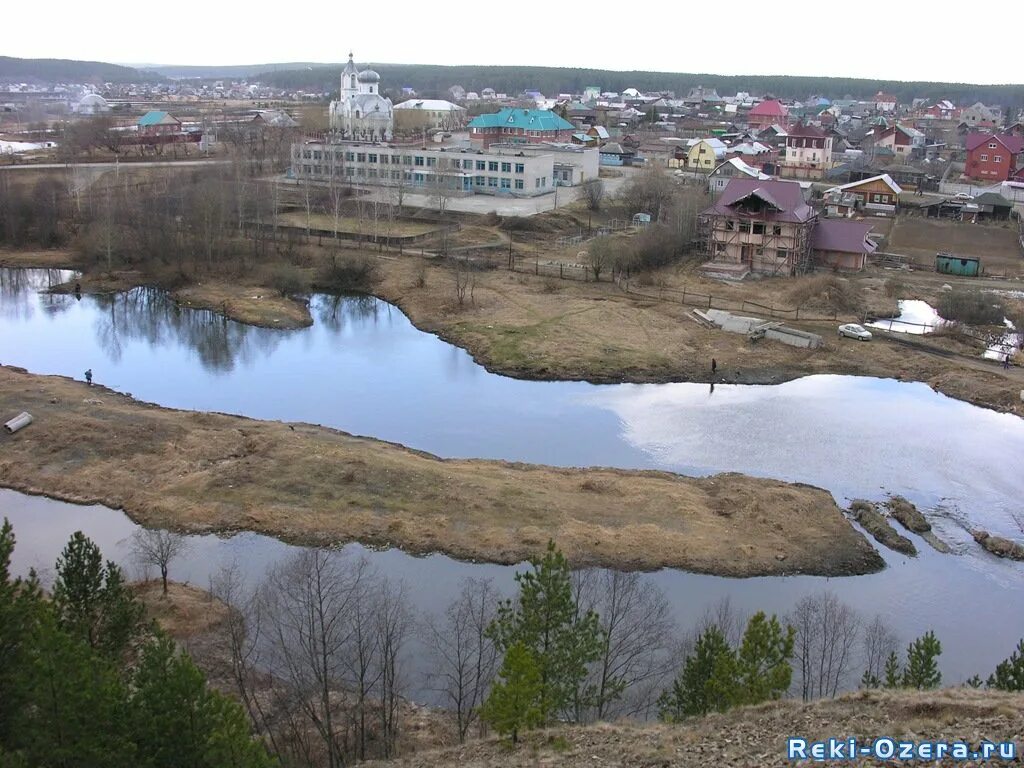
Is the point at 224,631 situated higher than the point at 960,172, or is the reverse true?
the point at 960,172

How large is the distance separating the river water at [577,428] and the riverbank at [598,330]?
1.58ft

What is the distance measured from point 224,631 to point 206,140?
4238cm

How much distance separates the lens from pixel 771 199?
25188mm

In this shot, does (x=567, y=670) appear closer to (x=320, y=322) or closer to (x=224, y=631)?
(x=224, y=631)

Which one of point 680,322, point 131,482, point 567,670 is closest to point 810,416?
point 680,322

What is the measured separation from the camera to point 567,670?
7379mm

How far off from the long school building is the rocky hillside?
97.9 ft

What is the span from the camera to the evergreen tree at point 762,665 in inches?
274

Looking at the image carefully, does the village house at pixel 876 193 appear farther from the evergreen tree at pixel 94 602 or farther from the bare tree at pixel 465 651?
the evergreen tree at pixel 94 602

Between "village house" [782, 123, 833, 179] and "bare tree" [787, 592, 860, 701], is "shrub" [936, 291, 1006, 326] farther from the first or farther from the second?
"village house" [782, 123, 833, 179]

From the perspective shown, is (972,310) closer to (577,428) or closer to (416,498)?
(577,428)

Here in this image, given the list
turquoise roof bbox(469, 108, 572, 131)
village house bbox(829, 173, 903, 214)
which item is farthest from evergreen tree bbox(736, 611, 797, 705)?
turquoise roof bbox(469, 108, 572, 131)

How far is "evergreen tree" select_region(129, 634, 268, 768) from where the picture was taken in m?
5.37

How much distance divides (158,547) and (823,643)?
25.4ft
